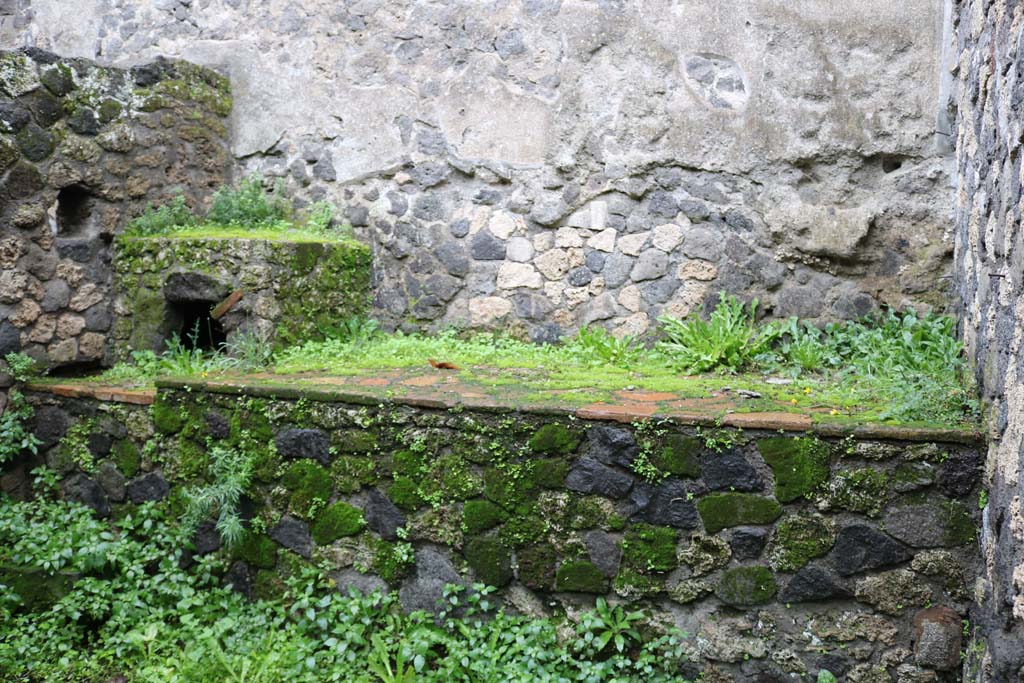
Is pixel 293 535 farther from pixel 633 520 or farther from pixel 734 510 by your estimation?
pixel 734 510

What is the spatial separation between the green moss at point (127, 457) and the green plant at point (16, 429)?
51cm

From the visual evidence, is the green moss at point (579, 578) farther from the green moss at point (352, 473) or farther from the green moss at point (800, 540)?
the green moss at point (352, 473)

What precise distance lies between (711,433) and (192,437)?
2.61 metres

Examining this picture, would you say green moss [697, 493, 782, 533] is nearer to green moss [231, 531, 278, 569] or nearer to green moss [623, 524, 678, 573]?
green moss [623, 524, 678, 573]

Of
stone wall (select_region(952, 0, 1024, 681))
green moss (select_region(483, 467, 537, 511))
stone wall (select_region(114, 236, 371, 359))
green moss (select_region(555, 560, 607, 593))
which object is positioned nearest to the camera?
stone wall (select_region(952, 0, 1024, 681))

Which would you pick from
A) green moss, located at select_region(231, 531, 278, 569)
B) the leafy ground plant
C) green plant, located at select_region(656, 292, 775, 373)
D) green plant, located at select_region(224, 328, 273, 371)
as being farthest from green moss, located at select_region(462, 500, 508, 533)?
green plant, located at select_region(224, 328, 273, 371)

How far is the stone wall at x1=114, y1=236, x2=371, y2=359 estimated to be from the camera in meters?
5.10

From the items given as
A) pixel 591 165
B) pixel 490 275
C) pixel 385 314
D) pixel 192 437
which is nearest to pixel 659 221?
pixel 591 165

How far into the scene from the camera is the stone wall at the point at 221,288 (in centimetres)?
510

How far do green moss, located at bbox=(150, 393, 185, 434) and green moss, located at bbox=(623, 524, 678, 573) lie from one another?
2380mm

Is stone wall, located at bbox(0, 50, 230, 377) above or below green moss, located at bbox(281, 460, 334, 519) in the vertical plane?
above

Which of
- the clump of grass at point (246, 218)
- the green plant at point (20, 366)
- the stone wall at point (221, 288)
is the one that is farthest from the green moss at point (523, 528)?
the green plant at point (20, 366)

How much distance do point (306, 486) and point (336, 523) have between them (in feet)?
0.76

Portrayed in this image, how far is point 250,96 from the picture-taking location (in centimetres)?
605
